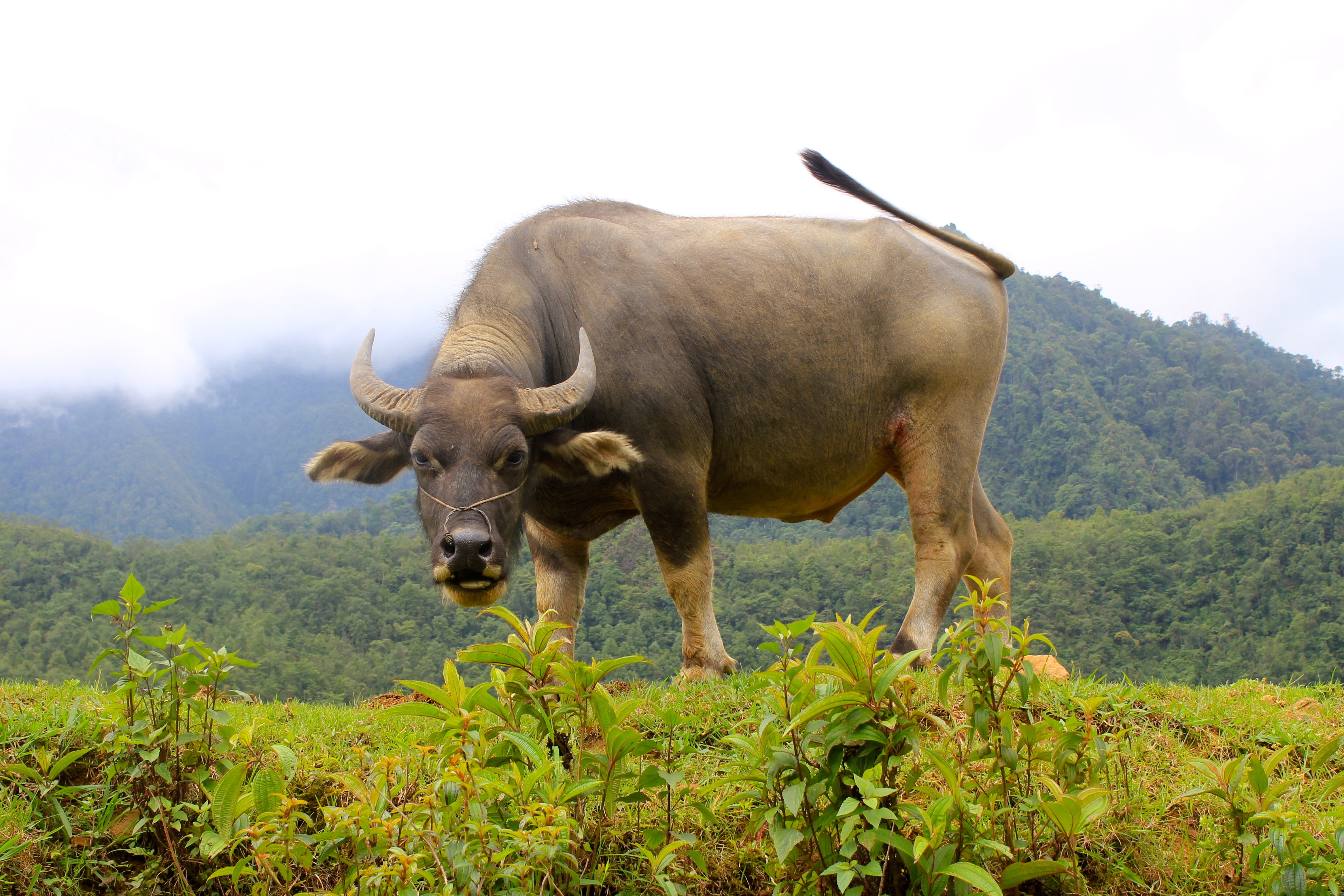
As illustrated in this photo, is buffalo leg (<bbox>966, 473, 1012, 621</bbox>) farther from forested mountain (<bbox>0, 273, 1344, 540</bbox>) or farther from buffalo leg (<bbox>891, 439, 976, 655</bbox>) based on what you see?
forested mountain (<bbox>0, 273, 1344, 540</bbox>)

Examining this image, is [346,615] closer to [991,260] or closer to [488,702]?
[991,260]

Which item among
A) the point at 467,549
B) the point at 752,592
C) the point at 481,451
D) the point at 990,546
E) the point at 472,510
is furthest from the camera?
the point at 752,592

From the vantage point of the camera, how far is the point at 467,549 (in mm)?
3801

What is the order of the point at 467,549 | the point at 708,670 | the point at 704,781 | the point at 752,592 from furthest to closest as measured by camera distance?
the point at 752,592
the point at 708,670
the point at 467,549
the point at 704,781

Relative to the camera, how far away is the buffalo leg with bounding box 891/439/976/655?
518 cm

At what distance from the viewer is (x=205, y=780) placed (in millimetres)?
2629

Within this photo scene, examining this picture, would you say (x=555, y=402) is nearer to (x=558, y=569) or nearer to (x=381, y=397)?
(x=381, y=397)

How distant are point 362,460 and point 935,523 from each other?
314 centimetres

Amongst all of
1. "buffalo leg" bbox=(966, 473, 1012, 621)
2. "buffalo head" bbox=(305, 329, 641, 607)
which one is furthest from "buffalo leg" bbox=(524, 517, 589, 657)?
"buffalo leg" bbox=(966, 473, 1012, 621)

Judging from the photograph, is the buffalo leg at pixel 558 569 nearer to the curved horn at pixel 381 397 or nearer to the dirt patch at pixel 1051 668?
the curved horn at pixel 381 397

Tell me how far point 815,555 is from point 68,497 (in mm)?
108068

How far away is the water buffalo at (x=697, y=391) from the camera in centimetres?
433

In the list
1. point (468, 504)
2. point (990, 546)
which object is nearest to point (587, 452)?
point (468, 504)

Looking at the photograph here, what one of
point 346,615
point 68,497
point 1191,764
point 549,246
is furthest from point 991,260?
point 68,497
